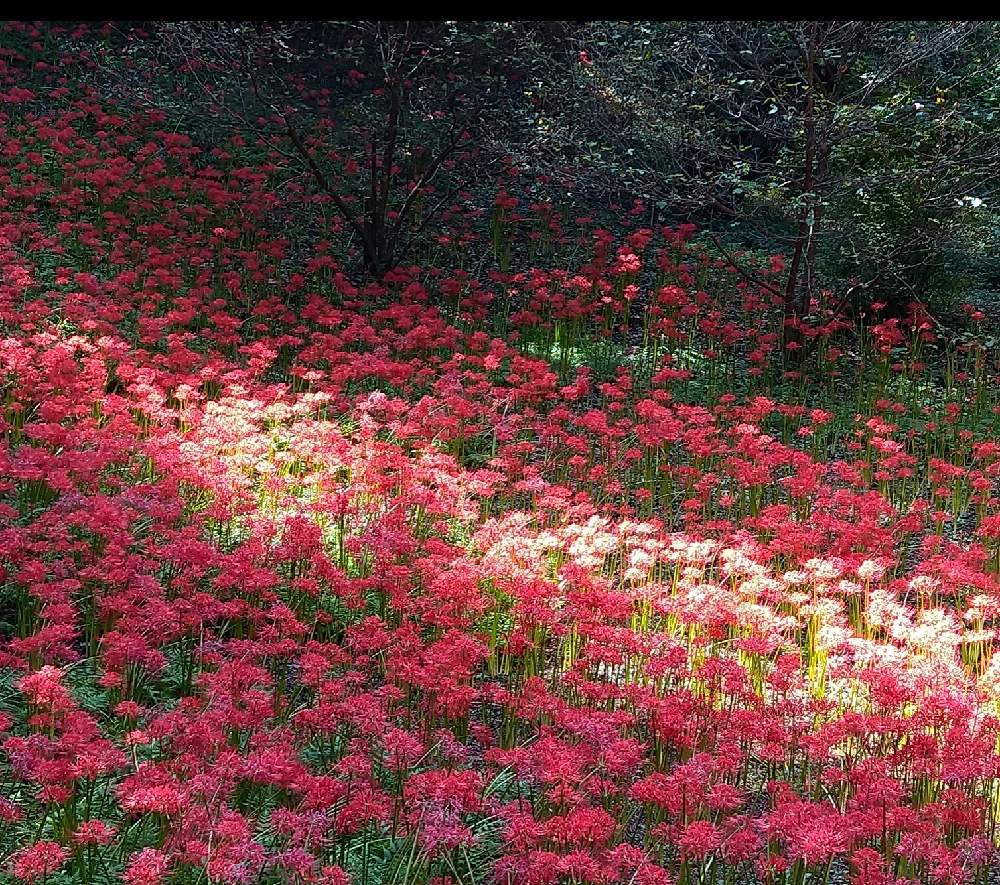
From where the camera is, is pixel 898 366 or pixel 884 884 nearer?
pixel 884 884

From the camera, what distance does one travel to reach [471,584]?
5035 millimetres

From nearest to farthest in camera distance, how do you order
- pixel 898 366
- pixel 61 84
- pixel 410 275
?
1. pixel 898 366
2. pixel 410 275
3. pixel 61 84

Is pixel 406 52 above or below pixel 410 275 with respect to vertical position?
above

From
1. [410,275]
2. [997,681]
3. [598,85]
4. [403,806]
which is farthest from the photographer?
[410,275]

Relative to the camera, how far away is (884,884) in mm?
3336

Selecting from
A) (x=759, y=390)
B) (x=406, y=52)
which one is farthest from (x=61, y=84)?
(x=759, y=390)

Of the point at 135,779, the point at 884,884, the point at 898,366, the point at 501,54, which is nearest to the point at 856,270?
the point at 898,366

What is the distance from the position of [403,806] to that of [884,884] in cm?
146

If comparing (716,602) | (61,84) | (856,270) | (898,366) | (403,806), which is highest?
(61,84)

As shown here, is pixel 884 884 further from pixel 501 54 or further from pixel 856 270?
pixel 501 54

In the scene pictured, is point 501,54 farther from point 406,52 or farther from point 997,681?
point 997,681

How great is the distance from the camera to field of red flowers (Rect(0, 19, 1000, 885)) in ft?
11.8

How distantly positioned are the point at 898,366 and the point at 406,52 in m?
4.91

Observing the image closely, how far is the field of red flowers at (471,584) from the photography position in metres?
3.59
